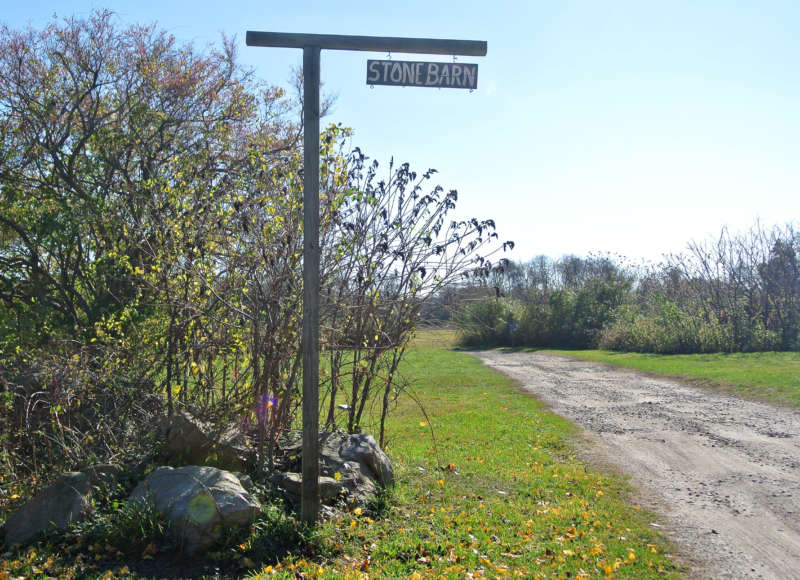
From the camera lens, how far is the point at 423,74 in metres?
5.12

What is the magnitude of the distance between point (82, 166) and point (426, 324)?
7069 mm

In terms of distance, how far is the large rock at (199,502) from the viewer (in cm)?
473

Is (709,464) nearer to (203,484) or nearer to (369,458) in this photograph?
(369,458)

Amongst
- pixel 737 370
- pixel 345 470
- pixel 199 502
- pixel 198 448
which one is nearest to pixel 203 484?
pixel 199 502

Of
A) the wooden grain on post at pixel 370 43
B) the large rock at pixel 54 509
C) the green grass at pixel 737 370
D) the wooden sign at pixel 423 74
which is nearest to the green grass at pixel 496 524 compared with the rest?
the large rock at pixel 54 509

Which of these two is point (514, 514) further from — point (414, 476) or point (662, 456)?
point (662, 456)

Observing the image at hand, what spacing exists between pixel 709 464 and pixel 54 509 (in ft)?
24.3

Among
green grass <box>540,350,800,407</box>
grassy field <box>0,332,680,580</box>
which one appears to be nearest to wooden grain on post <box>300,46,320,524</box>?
grassy field <box>0,332,680,580</box>

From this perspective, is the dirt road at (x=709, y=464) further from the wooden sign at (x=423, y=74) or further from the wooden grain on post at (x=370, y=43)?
the wooden grain on post at (x=370, y=43)

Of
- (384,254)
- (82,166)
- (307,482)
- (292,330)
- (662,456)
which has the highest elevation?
(82,166)

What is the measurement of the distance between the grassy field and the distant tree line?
8.77 metres

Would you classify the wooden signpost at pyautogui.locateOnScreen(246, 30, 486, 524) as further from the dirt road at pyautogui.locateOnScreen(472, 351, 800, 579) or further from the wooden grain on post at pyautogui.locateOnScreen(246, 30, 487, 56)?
the dirt road at pyautogui.locateOnScreen(472, 351, 800, 579)

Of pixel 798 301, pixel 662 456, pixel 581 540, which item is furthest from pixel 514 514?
pixel 798 301

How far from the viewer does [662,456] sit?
861 cm
